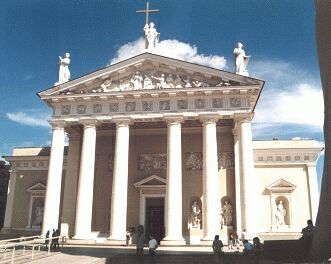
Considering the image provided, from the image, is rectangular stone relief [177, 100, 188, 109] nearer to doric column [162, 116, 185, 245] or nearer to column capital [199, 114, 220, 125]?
doric column [162, 116, 185, 245]

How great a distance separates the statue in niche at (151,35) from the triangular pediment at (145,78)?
65.2 inches

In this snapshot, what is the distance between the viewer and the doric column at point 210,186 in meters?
22.7

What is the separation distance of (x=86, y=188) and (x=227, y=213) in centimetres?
926

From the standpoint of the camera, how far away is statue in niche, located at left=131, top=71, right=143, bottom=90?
25594mm

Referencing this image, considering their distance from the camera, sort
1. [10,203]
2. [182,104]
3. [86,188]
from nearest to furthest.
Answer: [86,188] < [182,104] < [10,203]

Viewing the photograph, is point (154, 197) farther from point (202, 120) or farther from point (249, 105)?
point (249, 105)

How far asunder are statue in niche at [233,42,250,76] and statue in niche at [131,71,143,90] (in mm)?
6189

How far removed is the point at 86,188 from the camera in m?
24.4

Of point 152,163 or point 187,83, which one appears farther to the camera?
point 152,163

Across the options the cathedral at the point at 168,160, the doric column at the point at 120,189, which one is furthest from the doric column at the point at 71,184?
the doric column at the point at 120,189

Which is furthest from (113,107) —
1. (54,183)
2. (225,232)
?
(225,232)

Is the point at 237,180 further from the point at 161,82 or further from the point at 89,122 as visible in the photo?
the point at 89,122

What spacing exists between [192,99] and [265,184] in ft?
28.9

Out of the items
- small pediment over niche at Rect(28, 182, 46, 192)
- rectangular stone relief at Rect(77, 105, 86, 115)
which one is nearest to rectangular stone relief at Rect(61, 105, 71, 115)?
rectangular stone relief at Rect(77, 105, 86, 115)
